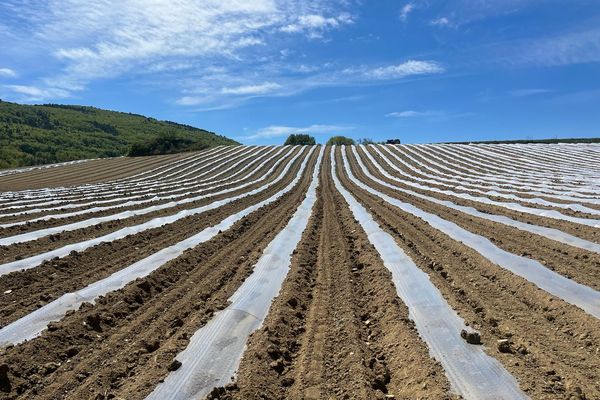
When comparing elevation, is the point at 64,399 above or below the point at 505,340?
below

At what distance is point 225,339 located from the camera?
13.5 feet

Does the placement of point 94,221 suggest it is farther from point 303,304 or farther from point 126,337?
point 303,304

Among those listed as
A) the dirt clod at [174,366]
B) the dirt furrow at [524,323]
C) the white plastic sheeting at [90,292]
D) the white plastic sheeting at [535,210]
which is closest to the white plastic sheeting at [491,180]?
the white plastic sheeting at [535,210]

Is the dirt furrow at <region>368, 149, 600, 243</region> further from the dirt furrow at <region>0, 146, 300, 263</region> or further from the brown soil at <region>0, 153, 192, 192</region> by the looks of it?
the brown soil at <region>0, 153, 192, 192</region>

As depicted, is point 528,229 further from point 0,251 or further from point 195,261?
point 0,251

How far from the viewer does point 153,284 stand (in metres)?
5.89

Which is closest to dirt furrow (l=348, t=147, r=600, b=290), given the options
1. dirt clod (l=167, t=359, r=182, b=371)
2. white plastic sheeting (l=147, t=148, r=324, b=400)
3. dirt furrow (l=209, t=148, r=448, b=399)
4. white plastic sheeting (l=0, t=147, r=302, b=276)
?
dirt furrow (l=209, t=148, r=448, b=399)

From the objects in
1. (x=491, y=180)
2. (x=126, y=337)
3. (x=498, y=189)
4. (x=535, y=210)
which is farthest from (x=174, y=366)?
(x=491, y=180)

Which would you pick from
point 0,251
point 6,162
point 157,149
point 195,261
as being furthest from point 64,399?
point 6,162

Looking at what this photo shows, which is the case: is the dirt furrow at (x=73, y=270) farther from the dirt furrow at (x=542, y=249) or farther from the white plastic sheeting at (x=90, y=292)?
the dirt furrow at (x=542, y=249)

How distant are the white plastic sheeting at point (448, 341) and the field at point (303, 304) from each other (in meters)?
0.02

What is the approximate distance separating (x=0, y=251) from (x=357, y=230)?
22.3 ft

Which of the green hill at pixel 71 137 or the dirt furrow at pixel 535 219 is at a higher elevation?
the green hill at pixel 71 137

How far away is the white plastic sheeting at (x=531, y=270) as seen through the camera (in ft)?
15.8
